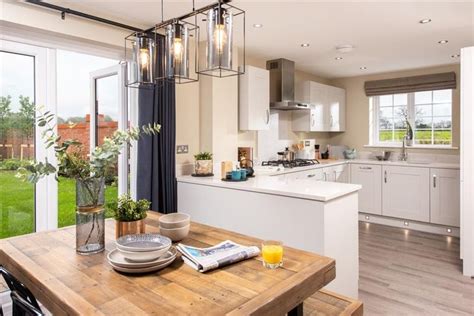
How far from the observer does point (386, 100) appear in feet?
19.0

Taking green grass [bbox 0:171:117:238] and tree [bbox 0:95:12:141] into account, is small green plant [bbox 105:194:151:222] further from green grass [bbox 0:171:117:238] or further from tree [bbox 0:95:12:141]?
tree [bbox 0:95:12:141]

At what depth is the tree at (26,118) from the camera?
103 inches

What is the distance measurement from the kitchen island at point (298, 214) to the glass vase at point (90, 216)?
1411 millimetres

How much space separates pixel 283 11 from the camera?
292 cm

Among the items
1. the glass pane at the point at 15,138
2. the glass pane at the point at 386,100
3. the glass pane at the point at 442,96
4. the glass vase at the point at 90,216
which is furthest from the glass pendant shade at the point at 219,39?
the glass pane at the point at 386,100

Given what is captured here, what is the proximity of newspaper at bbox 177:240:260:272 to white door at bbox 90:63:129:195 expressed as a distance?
1.98m

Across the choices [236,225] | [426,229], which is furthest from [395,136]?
[236,225]

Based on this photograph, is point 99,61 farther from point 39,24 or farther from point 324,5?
point 324,5

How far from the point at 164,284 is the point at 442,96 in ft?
18.0

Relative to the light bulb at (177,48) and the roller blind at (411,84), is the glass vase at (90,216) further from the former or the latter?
the roller blind at (411,84)

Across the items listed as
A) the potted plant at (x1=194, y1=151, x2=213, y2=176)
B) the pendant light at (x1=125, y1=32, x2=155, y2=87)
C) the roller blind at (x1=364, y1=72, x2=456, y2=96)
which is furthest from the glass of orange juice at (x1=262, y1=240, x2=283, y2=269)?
the roller blind at (x1=364, y1=72, x2=456, y2=96)

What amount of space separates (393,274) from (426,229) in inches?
76.4

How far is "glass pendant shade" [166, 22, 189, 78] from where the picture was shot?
65.7 inches

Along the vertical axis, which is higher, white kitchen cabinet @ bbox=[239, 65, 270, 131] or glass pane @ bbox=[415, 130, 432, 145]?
white kitchen cabinet @ bbox=[239, 65, 270, 131]
